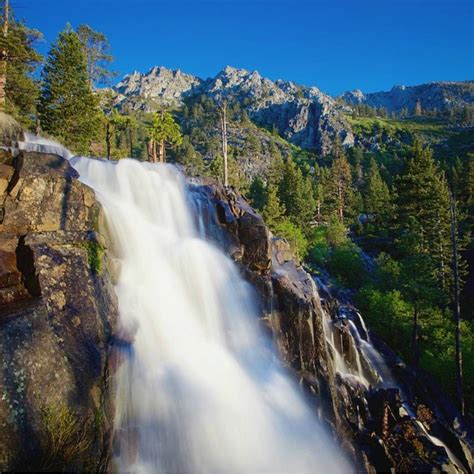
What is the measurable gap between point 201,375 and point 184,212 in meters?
8.93

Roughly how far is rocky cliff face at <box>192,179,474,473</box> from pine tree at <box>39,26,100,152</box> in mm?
18376

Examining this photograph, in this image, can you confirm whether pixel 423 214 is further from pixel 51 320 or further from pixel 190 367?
pixel 51 320

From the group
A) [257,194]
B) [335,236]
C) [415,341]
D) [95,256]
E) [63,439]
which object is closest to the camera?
[63,439]

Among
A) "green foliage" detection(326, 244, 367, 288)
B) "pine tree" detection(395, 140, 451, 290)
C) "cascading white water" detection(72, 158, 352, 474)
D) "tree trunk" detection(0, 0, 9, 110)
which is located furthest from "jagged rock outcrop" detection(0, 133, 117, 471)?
"green foliage" detection(326, 244, 367, 288)

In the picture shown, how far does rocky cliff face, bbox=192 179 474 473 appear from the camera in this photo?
38.9 ft

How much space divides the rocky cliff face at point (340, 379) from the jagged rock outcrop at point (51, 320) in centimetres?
735

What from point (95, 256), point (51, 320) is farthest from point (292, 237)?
point (51, 320)

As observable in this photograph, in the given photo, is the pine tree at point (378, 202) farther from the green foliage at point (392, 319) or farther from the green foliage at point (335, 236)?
the green foliage at point (392, 319)

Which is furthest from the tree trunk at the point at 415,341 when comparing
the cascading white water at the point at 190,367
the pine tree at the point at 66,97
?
the pine tree at the point at 66,97

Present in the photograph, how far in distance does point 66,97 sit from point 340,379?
104 feet

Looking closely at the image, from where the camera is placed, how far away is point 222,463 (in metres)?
8.15

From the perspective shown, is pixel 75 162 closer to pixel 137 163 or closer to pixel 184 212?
pixel 137 163

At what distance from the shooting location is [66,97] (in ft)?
97.7

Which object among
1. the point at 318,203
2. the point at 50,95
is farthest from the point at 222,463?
the point at 318,203
